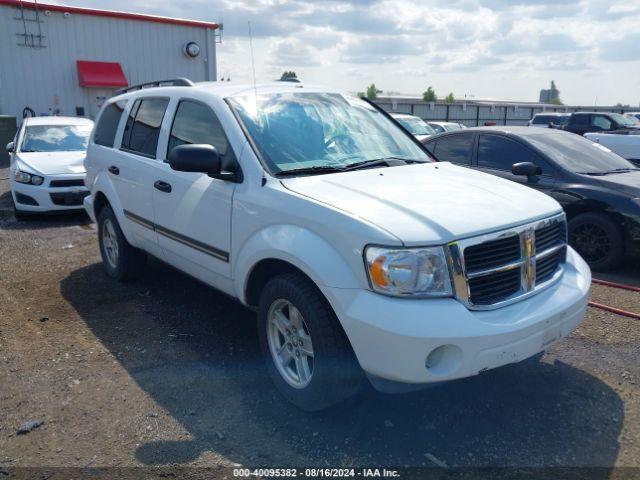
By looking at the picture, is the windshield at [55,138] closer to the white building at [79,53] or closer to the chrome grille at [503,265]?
the chrome grille at [503,265]

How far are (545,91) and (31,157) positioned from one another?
100m

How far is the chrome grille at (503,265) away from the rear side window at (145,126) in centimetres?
289

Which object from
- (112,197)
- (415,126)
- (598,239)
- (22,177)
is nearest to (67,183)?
(22,177)

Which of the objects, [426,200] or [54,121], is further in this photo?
[54,121]

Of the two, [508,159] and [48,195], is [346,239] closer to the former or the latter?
[508,159]

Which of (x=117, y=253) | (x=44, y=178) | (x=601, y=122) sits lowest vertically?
(x=117, y=253)

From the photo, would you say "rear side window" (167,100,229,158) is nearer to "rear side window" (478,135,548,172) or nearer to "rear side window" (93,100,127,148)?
"rear side window" (93,100,127,148)

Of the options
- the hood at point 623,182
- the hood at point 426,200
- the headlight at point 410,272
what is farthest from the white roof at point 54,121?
the headlight at point 410,272

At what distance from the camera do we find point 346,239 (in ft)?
9.39

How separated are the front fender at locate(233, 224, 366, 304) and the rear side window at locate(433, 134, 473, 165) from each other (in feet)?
14.8

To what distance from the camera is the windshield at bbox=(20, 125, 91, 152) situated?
9.84 m

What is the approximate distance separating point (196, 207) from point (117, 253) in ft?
6.68

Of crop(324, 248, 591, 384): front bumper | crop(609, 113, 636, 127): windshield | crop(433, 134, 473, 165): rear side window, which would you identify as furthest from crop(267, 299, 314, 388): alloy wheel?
crop(609, 113, 636, 127): windshield

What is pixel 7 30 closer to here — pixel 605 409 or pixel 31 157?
pixel 31 157
